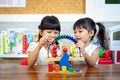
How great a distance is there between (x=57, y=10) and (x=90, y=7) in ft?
1.09

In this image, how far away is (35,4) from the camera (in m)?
2.72

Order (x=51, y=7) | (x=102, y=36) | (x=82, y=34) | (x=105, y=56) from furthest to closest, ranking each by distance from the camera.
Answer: (x=51, y=7) → (x=102, y=36) → (x=105, y=56) → (x=82, y=34)

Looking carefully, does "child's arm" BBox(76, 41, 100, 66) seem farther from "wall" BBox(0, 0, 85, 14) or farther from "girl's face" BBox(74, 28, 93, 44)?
"wall" BBox(0, 0, 85, 14)

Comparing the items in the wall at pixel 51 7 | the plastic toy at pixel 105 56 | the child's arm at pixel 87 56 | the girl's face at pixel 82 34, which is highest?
the wall at pixel 51 7

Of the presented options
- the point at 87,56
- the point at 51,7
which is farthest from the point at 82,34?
the point at 51,7

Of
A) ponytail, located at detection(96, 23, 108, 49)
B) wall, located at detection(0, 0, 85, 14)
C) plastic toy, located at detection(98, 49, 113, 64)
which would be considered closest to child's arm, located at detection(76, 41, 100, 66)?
plastic toy, located at detection(98, 49, 113, 64)

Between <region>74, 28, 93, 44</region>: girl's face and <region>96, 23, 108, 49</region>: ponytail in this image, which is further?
<region>96, 23, 108, 49</region>: ponytail

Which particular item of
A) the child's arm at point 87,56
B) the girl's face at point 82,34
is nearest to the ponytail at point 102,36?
the girl's face at point 82,34

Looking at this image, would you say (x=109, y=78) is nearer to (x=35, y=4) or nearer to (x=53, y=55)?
(x=53, y=55)

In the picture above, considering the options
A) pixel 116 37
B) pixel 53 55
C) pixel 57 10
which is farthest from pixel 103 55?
pixel 53 55

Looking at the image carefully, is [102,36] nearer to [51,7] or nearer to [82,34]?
[51,7]

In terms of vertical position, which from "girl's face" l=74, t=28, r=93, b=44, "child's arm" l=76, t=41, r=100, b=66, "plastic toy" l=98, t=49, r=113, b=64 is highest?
"girl's face" l=74, t=28, r=93, b=44

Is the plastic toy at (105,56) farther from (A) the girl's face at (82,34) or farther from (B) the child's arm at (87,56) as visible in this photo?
(B) the child's arm at (87,56)

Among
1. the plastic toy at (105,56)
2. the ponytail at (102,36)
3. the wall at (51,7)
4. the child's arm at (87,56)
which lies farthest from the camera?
the wall at (51,7)
